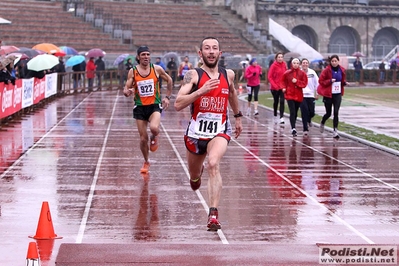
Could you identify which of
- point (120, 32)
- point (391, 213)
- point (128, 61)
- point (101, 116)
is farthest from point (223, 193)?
point (120, 32)

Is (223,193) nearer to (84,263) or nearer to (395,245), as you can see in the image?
(395,245)

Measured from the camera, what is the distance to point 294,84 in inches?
818

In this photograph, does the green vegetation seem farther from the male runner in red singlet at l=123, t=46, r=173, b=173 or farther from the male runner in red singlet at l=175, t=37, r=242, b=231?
the male runner in red singlet at l=175, t=37, r=242, b=231

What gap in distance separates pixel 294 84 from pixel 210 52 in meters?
11.0

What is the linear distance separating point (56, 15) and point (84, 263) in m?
48.0

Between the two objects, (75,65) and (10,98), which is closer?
(10,98)

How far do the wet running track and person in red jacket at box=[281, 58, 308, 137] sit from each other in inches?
33.0

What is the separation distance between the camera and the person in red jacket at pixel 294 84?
2073cm

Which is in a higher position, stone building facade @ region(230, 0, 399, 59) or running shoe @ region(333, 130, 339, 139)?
stone building facade @ region(230, 0, 399, 59)

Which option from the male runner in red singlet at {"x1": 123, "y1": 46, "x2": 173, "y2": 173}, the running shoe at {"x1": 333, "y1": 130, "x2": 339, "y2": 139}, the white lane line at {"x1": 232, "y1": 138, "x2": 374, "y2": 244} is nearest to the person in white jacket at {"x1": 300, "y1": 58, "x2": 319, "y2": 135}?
the running shoe at {"x1": 333, "y1": 130, "x2": 339, "y2": 139}

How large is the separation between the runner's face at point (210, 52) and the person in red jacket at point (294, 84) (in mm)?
10712

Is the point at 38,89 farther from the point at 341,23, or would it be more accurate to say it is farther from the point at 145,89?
the point at 341,23

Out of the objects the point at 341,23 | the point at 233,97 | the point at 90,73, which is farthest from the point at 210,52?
the point at 341,23

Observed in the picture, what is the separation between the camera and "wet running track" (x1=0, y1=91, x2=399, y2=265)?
29.4 feet
